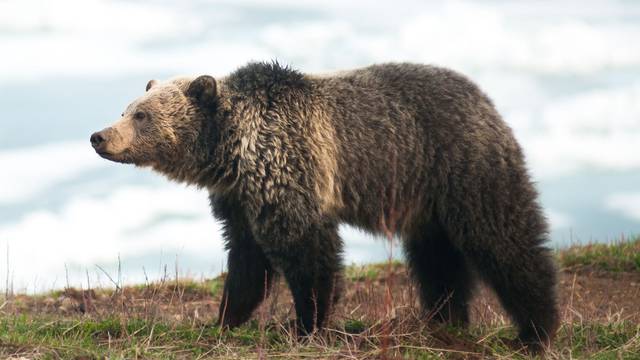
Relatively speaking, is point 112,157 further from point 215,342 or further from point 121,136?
point 215,342

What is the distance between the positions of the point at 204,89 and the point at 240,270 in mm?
1320

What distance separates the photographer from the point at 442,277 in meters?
8.04

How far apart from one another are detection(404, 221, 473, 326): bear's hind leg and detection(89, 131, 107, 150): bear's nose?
242 cm

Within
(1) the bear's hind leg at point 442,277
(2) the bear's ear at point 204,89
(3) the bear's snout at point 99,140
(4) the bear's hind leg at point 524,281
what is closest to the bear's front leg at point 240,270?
(2) the bear's ear at point 204,89

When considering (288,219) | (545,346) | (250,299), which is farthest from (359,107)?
(545,346)

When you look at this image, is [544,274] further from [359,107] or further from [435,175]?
[359,107]

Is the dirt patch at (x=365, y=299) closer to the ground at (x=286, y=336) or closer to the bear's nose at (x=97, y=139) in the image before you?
the ground at (x=286, y=336)

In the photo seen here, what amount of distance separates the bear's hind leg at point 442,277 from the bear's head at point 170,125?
1.82 meters

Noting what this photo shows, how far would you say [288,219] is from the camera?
694cm

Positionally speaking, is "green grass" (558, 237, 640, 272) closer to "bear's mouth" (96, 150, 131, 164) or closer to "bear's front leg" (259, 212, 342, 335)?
"bear's front leg" (259, 212, 342, 335)

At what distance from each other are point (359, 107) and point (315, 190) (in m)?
0.77

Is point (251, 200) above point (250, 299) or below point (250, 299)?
above

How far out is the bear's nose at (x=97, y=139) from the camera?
700cm

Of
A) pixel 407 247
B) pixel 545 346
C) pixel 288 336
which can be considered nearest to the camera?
pixel 288 336
